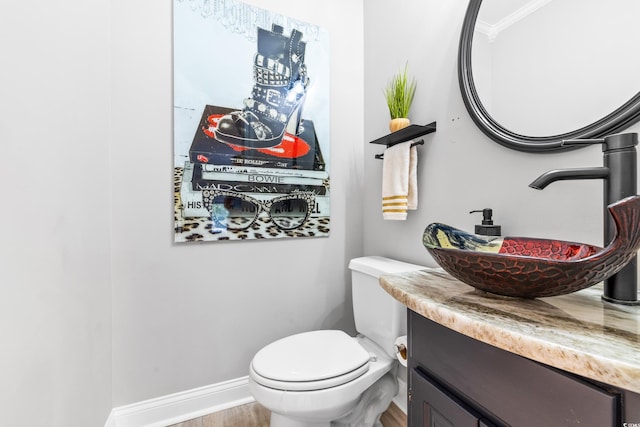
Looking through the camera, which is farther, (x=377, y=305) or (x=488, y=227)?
(x=377, y=305)

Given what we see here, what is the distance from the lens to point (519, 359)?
0.41 metres

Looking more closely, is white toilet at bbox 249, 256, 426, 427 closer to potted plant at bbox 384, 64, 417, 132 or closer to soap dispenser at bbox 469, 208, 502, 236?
soap dispenser at bbox 469, 208, 502, 236

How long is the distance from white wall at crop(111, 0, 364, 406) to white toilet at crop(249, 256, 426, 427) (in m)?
0.31

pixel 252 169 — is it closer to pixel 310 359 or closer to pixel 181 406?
pixel 310 359

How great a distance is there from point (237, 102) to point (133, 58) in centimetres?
47

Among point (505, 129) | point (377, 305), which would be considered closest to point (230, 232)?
point (377, 305)

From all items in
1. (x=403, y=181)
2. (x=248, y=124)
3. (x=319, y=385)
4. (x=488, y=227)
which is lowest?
(x=319, y=385)

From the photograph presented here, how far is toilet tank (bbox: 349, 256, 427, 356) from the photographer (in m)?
1.15

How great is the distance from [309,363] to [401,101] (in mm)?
1226

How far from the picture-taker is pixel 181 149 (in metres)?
1.30

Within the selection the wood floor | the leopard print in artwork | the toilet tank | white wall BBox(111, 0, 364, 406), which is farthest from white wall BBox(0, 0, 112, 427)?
the toilet tank

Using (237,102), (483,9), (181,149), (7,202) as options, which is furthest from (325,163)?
(7,202)

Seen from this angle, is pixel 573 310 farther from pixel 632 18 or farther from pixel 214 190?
pixel 214 190

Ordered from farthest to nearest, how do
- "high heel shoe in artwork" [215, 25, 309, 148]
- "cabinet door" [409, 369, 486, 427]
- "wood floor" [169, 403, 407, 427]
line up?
"high heel shoe in artwork" [215, 25, 309, 148]
"wood floor" [169, 403, 407, 427]
"cabinet door" [409, 369, 486, 427]
